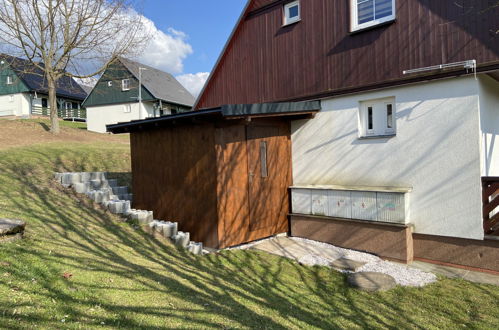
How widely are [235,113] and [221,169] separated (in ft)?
4.20

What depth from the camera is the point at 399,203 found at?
6867mm

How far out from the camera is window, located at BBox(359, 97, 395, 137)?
755 centimetres

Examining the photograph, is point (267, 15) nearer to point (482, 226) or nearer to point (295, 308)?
point (482, 226)

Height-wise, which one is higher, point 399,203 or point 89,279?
point 399,203

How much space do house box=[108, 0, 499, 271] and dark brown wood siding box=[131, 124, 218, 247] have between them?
44mm

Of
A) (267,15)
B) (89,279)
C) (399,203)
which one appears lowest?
(89,279)

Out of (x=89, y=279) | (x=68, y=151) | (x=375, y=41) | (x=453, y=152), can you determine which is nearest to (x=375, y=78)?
(x=375, y=41)

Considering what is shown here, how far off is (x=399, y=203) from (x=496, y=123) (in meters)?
2.79

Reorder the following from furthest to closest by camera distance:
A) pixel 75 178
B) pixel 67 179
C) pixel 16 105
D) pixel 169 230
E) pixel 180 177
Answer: pixel 16 105
pixel 75 178
pixel 67 179
pixel 180 177
pixel 169 230

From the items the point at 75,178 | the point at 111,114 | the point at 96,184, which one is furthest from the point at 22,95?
the point at 96,184

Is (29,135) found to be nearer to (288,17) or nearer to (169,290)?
(288,17)

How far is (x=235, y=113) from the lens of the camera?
21.6 feet

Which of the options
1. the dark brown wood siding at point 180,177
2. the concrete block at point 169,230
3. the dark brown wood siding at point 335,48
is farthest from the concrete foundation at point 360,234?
the dark brown wood siding at point 335,48

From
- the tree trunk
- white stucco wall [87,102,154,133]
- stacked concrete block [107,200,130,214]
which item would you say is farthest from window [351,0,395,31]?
white stucco wall [87,102,154,133]
